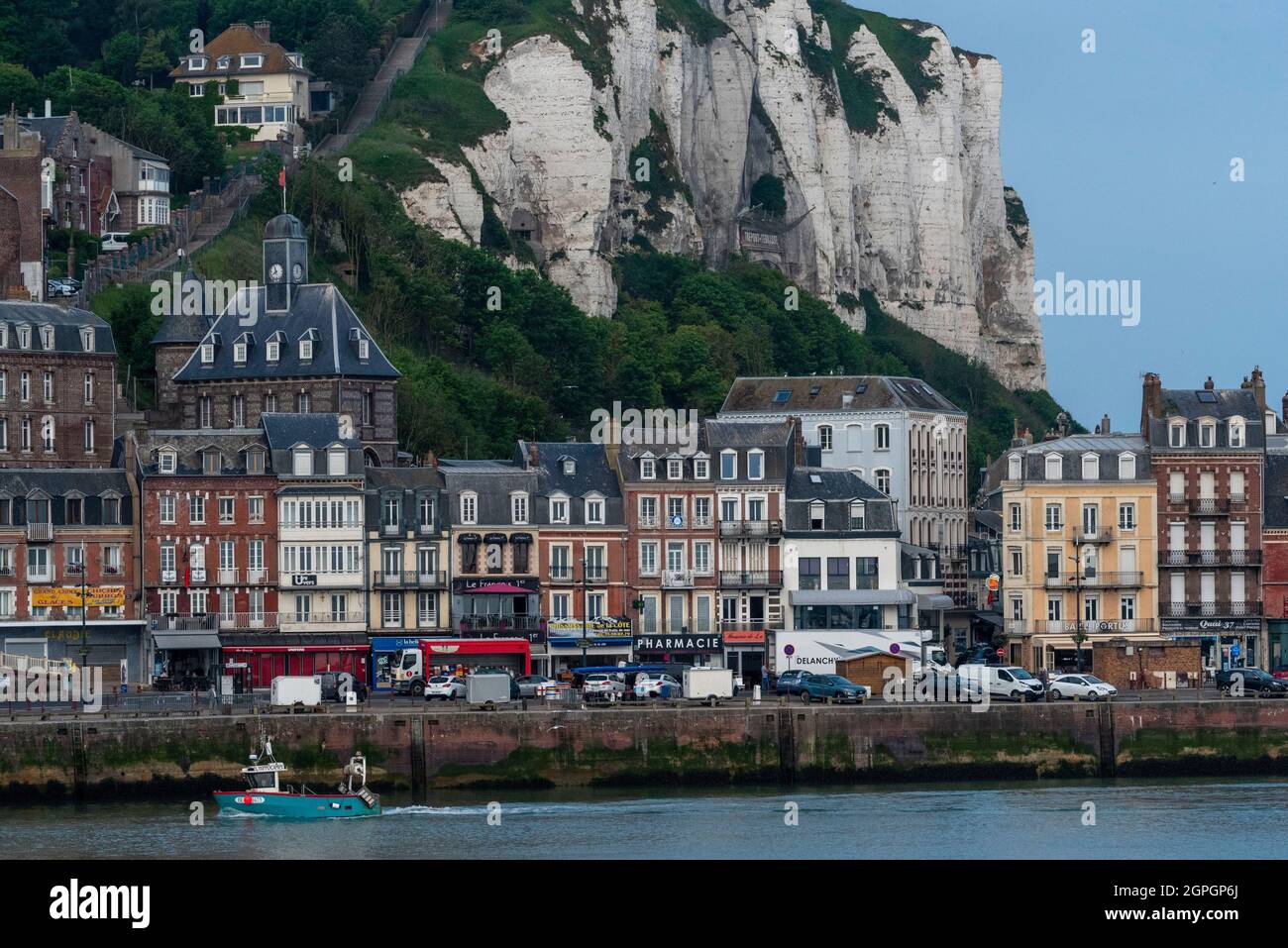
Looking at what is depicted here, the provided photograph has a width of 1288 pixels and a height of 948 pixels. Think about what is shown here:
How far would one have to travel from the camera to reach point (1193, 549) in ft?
270

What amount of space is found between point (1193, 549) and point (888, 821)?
29.9 metres

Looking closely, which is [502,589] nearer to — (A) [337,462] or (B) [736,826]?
(A) [337,462]

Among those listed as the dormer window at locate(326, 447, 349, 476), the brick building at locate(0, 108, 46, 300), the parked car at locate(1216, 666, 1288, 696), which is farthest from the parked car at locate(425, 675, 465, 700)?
the brick building at locate(0, 108, 46, 300)

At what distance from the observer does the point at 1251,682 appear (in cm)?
7275

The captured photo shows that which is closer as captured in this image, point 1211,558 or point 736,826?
point 736,826

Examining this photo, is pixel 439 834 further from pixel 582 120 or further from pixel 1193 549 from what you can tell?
pixel 582 120

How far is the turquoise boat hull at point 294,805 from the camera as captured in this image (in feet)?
189

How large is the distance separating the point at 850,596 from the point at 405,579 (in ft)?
48.8

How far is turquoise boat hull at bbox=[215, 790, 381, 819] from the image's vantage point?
2264 inches

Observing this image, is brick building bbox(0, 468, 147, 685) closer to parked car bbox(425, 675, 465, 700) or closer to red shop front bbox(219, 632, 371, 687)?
red shop front bbox(219, 632, 371, 687)

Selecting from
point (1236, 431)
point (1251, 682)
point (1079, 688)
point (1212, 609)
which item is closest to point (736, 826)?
point (1079, 688)

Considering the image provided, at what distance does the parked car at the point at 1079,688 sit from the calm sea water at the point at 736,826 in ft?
15.7

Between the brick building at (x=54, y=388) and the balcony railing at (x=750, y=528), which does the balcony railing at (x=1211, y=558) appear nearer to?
the balcony railing at (x=750, y=528)
